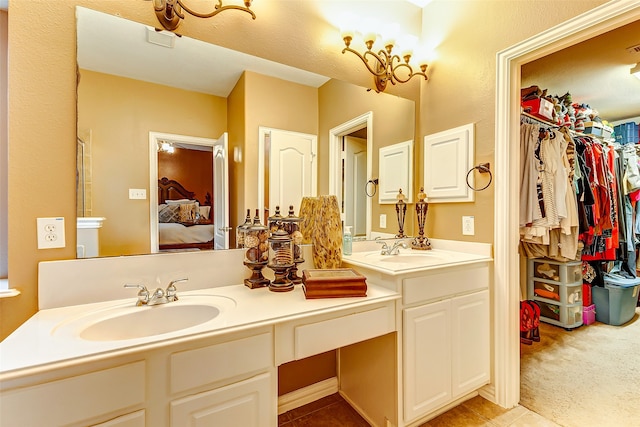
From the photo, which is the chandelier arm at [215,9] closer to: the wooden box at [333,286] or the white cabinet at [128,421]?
the wooden box at [333,286]

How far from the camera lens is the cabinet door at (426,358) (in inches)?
55.8

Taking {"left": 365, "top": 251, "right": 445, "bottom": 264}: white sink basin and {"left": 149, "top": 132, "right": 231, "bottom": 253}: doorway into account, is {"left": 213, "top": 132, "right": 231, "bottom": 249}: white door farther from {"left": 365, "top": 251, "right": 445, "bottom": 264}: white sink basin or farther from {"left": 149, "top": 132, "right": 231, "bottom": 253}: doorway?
{"left": 365, "top": 251, "right": 445, "bottom": 264}: white sink basin

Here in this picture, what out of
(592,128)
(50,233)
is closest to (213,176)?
(50,233)

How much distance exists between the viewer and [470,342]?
65.3 inches

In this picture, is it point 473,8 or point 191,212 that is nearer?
point 191,212

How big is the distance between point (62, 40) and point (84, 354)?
1184 mm

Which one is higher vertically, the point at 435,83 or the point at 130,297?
the point at 435,83

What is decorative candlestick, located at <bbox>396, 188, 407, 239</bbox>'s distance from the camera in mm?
2170

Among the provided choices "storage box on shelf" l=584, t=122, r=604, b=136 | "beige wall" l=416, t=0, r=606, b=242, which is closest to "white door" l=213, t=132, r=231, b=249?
"beige wall" l=416, t=0, r=606, b=242

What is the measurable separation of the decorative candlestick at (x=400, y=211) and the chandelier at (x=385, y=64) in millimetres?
763

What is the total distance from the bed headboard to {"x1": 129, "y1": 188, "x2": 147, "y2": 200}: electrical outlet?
2.4 inches

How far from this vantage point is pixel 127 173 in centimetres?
130

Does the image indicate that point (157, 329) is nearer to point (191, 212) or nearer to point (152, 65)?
point (191, 212)

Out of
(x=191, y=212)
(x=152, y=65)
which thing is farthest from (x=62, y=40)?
(x=191, y=212)
